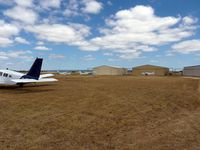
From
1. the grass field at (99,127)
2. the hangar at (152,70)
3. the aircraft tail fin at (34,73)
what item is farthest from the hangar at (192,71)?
the grass field at (99,127)

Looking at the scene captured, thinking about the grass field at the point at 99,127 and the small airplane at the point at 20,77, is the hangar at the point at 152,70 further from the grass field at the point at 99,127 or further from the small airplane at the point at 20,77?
the grass field at the point at 99,127

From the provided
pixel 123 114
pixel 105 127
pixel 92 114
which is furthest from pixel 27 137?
pixel 123 114

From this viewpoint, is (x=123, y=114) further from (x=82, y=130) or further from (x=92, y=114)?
(x=82, y=130)

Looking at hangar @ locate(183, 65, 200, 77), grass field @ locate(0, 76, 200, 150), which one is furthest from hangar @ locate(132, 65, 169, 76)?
grass field @ locate(0, 76, 200, 150)

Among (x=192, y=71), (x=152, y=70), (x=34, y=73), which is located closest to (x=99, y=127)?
(x=34, y=73)

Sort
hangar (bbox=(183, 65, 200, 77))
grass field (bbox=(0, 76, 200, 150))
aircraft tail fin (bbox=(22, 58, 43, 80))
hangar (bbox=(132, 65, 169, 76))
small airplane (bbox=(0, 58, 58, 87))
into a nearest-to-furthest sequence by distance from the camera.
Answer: grass field (bbox=(0, 76, 200, 150))
small airplane (bbox=(0, 58, 58, 87))
aircraft tail fin (bbox=(22, 58, 43, 80))
hangar (bbox=(183, 65, 200, 77))
hangar (bbox=(132, 65, 169, 76))

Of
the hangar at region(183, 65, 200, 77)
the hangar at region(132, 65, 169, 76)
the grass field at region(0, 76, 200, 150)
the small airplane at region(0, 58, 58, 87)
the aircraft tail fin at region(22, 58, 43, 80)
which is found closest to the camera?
the grass field at region(0, 76, 200, 150)

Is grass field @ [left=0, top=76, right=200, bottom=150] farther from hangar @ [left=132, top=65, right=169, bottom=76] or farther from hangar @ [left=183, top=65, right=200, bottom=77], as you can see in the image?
hangar @ [left=132, top=65, right=169, bottom=76]

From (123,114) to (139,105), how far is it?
3.03m

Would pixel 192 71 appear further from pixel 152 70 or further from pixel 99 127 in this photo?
pixel 99 127

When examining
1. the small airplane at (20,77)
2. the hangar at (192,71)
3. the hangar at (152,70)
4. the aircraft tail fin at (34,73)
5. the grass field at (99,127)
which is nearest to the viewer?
the grass field at (99,127)

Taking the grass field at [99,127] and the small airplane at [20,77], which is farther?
the small airplane at [20,77]

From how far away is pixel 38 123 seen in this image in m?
10.2

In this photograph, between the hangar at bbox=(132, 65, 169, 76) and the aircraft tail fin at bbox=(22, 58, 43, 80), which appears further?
the hangar at bbox=(132, 65, 169, 76)
